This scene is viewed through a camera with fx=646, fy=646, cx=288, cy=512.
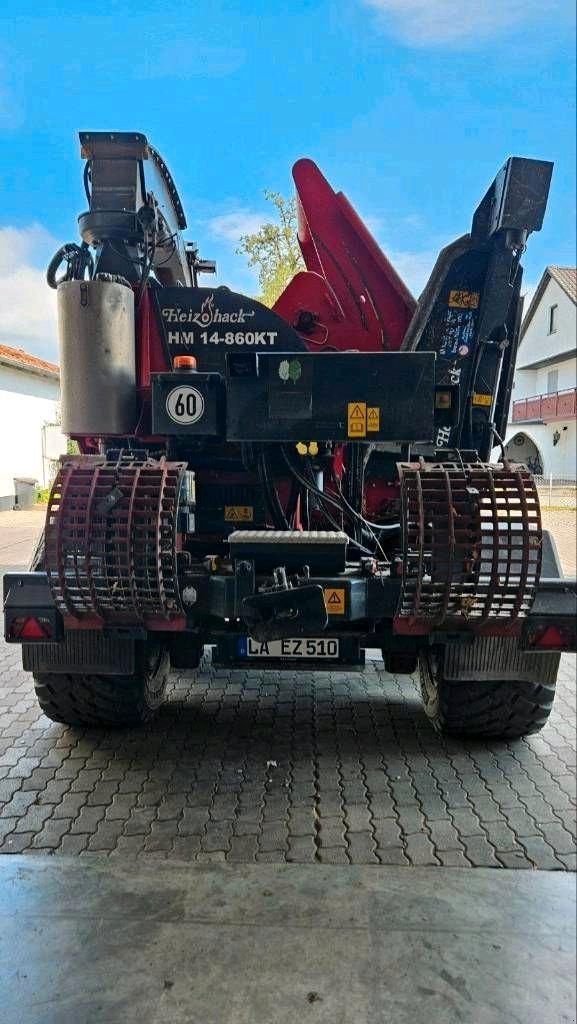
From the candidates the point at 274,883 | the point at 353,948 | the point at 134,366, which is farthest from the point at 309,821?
the point at 134,366

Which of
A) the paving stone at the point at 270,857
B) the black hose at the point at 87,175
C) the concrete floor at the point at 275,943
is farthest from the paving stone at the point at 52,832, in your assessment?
the black hose at the point at 87,175

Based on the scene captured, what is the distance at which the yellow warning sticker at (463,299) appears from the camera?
11.0 ft

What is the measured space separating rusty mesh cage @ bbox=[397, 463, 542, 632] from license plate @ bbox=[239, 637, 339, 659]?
1.79ft

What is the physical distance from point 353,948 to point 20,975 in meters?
0.94

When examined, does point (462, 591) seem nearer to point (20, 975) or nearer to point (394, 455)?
point (394, 455)

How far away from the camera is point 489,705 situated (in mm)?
3168

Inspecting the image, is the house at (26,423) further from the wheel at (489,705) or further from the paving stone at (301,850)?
the wheel at (489,705)

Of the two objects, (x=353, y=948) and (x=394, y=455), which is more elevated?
(x=394, y=455)

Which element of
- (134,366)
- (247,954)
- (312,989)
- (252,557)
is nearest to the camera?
(312,989)

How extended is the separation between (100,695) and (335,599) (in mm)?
1474

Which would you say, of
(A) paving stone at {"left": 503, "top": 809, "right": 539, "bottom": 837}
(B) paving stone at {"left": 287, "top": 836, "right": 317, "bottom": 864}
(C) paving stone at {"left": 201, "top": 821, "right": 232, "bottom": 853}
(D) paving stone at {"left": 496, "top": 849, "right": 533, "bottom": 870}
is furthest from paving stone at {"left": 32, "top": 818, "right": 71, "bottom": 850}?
(A) paving stone at {"left": 503, "top": 809, "right": 539, "bottom": 837}

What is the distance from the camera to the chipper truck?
236 cm

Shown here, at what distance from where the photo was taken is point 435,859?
2.37m

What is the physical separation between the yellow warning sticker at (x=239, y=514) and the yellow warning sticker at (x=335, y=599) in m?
1.05
